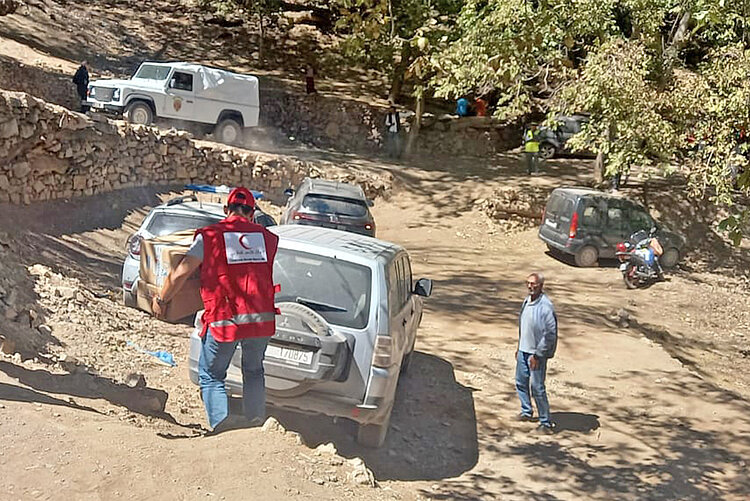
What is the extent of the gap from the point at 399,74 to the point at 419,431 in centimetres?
2255

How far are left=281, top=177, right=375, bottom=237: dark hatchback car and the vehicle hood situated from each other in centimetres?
747

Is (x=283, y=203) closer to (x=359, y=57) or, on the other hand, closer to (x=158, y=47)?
(x=359, y=57)

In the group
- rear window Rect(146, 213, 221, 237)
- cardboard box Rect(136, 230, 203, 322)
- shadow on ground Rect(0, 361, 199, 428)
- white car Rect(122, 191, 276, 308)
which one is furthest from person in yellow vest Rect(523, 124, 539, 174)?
shadow on ground Rect(0, 361, 199, 428)

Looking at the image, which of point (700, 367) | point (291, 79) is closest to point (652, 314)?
point (700, 367)

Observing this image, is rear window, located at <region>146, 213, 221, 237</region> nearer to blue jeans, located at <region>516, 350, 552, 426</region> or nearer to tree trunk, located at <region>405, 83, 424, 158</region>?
blue jeans, located at <region>516, 350, 552, 426</region>

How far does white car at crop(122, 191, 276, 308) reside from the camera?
33.9 feet

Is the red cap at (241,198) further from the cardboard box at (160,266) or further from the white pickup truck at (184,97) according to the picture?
the white pickup truck at (184,97)

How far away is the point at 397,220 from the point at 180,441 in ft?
61.4

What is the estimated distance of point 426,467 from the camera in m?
7.22

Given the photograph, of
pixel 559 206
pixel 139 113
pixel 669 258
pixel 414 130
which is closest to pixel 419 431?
pixel 559 206

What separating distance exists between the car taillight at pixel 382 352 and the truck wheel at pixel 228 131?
18931 millimetres

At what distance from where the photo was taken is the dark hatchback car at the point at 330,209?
53.9 ft

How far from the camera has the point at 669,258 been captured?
19.5 m

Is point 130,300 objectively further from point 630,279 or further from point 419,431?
point 630,279
